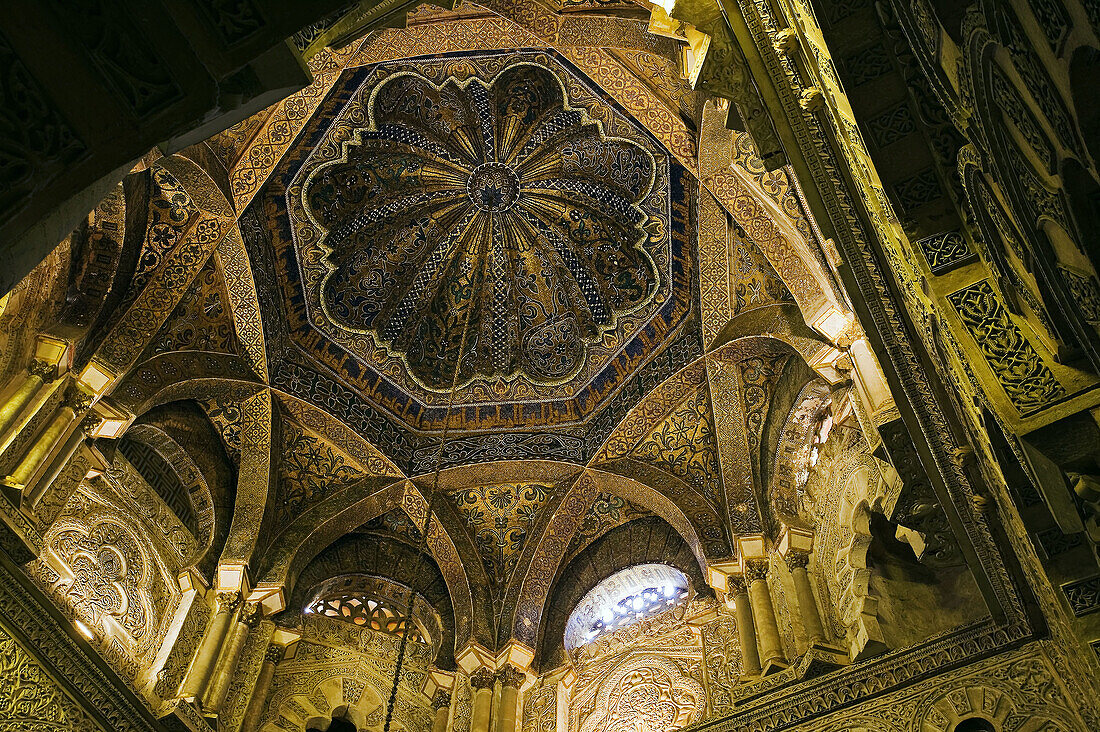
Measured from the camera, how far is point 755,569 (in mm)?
8312

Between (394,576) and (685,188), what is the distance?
502 centimetres

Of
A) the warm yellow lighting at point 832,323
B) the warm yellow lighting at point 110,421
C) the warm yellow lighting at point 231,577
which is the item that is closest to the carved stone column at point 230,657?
the warm yellow lighting at point 231,577

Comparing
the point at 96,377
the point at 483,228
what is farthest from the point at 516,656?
the point at 483,228

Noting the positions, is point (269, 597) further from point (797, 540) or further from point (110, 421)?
point (797, 540)

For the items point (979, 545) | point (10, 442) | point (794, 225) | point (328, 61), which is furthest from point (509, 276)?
point (979, 545)

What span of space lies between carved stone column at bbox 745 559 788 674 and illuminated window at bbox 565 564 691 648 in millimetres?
1001

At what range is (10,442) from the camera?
693 cm

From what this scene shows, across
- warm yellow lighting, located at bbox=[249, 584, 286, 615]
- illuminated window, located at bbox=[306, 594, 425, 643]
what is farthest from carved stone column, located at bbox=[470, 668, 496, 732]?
warm yellow lighting, located at bbox=[249, 584, 286, 615]

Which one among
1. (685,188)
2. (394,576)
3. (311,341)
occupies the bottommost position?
(394,576)

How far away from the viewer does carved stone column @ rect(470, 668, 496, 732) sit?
28.4ft

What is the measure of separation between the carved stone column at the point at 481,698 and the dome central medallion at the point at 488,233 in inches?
116

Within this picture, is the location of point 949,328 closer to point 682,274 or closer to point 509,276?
point 682,274

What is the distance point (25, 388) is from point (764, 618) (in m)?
5.95

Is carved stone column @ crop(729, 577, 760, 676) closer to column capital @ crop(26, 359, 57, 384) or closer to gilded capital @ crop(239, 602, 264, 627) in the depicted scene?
gilded capital @ crop(239, 602, 264, 627)
